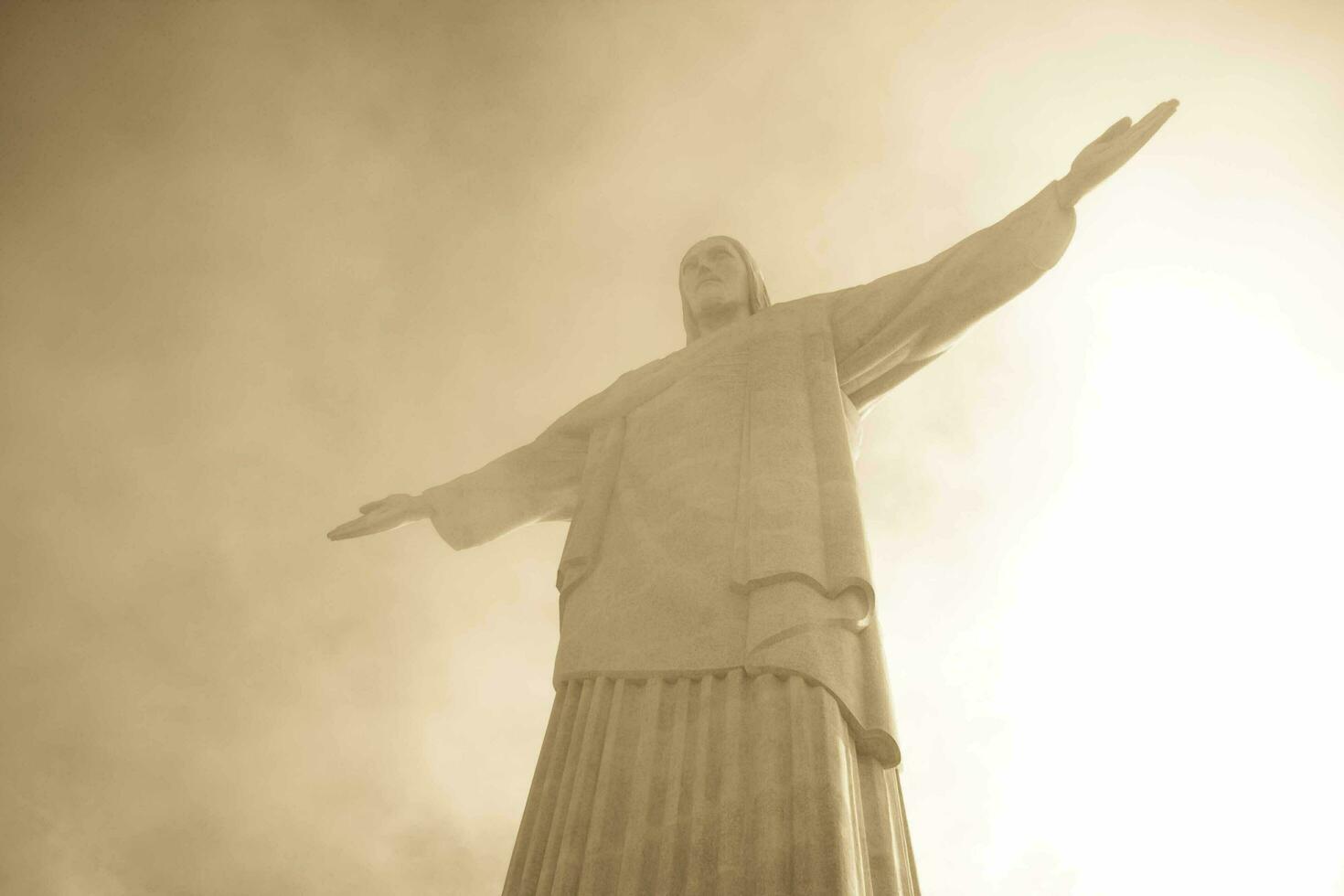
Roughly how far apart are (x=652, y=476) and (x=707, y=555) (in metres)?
0.90

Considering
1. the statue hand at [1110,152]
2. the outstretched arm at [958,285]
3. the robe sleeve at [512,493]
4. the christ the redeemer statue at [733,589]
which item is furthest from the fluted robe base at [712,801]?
the statue hand at [1110,152]

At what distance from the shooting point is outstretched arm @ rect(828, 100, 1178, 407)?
210 inches

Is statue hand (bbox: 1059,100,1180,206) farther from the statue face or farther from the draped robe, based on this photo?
the statue face

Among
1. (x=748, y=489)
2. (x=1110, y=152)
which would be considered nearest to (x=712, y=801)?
(x=748, y=489)

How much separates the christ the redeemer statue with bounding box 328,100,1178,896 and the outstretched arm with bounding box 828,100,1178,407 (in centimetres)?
1

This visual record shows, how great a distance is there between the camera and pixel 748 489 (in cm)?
479

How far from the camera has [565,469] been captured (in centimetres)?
664

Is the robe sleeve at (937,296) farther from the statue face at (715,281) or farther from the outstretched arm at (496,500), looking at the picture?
the outstretched arm at (496,500)

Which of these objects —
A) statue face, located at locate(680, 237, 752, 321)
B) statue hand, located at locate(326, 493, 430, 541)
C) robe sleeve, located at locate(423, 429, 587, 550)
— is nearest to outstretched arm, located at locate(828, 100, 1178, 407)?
statue face, located at locate(680, 237, 752, 321)

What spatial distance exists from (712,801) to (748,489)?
1.58 m

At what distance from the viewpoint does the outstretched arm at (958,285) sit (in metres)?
5.34

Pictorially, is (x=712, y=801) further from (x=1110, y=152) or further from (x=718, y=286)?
(x=718, y=286)

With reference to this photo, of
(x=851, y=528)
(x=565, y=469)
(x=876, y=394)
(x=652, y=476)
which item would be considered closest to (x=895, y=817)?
(x=851, y=528)

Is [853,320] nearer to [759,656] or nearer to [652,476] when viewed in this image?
[652,476]
